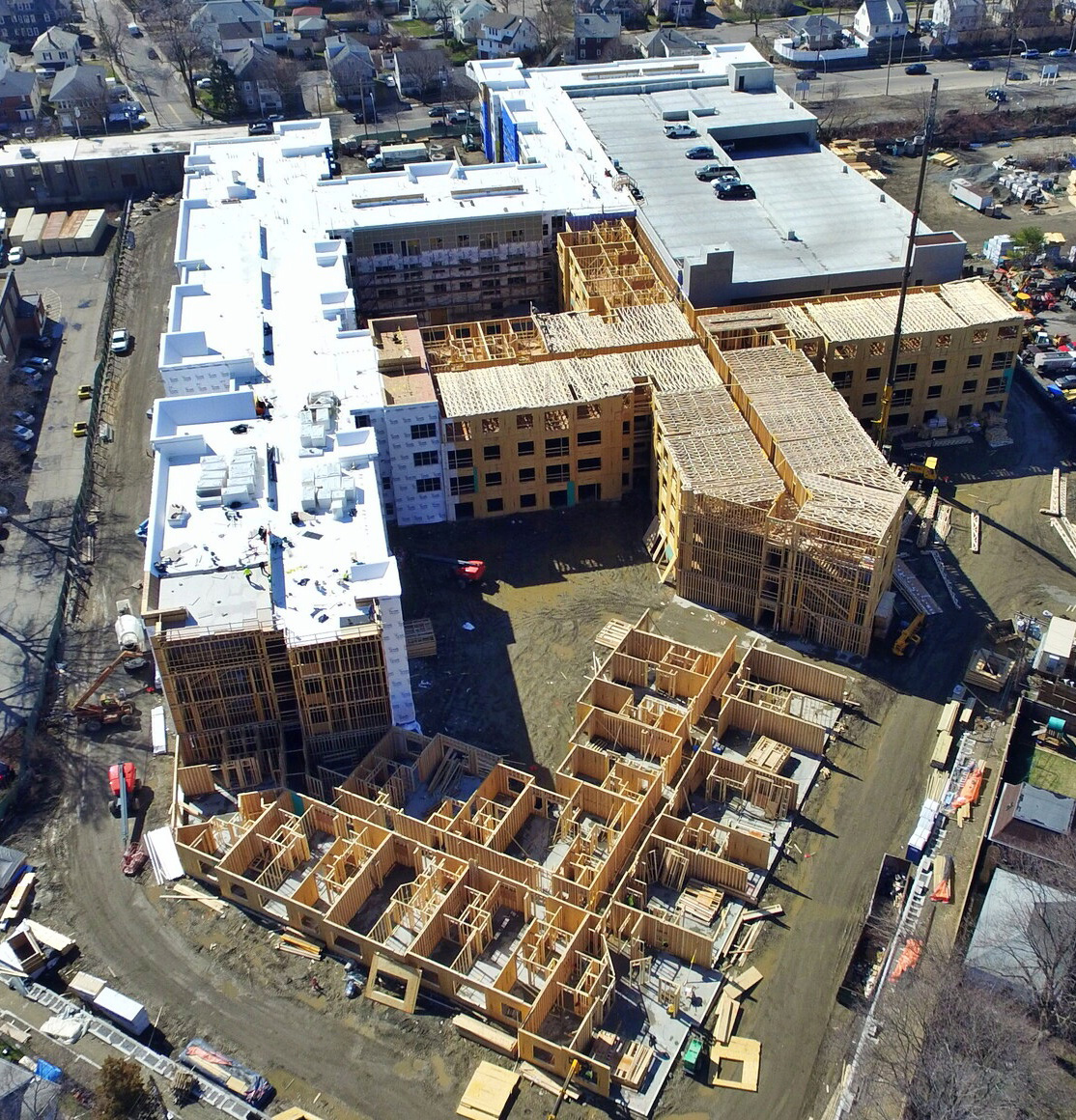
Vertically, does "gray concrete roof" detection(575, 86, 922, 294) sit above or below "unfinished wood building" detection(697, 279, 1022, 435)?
above

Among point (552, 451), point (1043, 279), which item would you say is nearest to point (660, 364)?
point (552, 451)

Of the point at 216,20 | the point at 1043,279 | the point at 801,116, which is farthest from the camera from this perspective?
the point at 216,20

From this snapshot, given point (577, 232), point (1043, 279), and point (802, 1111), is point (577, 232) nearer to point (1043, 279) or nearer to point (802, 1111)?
point (1043, 279)

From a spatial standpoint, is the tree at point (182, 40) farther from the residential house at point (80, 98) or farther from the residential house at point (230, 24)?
the residential house at point (80, 98)

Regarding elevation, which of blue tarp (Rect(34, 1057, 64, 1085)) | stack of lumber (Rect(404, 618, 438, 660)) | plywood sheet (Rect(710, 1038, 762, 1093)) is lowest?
plywood sheet (Rect(710, 1038, 762, 1093))

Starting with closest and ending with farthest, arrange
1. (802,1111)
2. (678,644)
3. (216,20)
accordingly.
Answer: (802,1111), (678,644), (216,20)

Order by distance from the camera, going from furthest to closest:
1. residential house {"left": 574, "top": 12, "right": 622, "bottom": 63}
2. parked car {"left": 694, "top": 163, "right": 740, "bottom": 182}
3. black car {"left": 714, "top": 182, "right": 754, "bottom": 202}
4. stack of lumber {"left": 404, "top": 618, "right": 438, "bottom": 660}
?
residential house {"left": 574, "top": 12, "right": 622, "bottom": 63}, parked car {"left": 694, "top": 163, "right": 740, "bottom": 182}, black car {"left": 714, "top": 182, "right": 754, "bottom": 202}, stack of lumber {"left": 404, "top": 618, "right": 438, "bottom": 660}

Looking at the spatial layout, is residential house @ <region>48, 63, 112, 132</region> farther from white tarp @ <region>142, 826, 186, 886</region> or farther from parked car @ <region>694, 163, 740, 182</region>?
white tarp @ <region>142, 826, 186, 886</region>

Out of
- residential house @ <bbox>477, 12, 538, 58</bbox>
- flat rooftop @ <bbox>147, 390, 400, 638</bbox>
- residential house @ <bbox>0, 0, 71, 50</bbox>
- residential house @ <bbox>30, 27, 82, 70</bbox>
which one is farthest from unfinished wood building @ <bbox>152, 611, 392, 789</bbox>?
residential house @ <bbox>0, 0, 71, 50</bbox>
